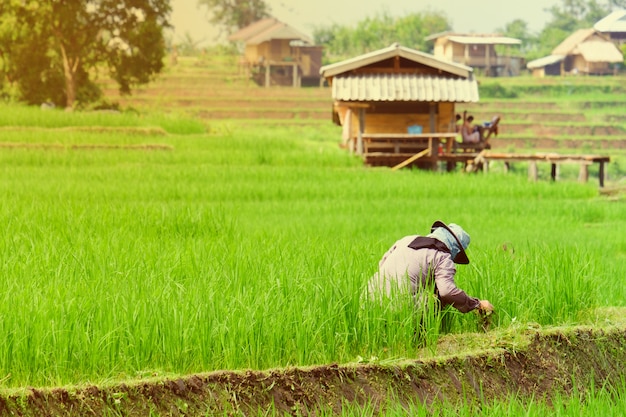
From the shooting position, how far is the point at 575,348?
5.91 metres

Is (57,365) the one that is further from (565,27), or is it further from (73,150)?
(565,27)

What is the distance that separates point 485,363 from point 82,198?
9.05 meters

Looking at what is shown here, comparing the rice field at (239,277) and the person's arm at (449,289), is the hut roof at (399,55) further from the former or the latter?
the person's arm at (449,289)

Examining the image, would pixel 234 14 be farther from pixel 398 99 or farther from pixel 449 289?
pixel 449 289

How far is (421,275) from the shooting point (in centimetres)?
574

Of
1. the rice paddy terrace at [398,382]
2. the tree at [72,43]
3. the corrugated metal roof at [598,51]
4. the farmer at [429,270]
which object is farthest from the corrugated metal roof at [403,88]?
the corrugated metal roof at [598,51]

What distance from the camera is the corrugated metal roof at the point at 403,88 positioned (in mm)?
23281

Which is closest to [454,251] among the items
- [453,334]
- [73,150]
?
[453,334]

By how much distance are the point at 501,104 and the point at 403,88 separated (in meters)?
22.2

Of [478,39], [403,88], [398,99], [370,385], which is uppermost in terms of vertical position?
[478,39]

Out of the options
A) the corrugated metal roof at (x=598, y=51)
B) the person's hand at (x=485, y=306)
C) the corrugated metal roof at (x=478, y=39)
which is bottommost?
the person's hand at (x=485, y=306)

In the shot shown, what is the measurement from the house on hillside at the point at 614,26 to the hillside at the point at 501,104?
219cm

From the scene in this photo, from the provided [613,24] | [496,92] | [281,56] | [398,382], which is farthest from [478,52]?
[398,382]

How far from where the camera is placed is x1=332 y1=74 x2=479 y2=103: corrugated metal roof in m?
23.3
